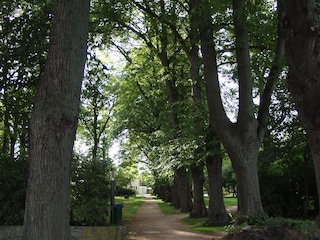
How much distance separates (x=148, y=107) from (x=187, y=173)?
18.7 ft

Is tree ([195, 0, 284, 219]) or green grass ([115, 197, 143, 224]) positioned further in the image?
green grass ([115, 197, 143, 224])

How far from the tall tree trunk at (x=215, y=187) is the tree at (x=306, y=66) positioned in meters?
9.48

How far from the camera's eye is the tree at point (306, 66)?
22.0 ft

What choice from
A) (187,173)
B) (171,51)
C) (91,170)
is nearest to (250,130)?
(91,170)

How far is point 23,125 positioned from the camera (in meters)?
14.2

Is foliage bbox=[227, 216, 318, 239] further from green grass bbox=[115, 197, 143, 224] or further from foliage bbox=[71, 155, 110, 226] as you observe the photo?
green grass bbox=[115, 197, 143, 224]

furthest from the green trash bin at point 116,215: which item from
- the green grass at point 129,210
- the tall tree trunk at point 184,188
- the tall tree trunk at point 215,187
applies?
the tall tree trunk at point 184,188

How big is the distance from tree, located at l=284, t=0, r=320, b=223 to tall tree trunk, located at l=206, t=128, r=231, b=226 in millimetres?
9484

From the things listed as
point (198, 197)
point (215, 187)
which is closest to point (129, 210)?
point (198, 197)

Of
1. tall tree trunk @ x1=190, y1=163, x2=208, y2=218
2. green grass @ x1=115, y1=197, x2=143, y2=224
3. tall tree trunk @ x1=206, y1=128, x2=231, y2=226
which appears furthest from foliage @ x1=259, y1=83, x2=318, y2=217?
green grass @ x1=115, y1=197, x2=143, y2=224

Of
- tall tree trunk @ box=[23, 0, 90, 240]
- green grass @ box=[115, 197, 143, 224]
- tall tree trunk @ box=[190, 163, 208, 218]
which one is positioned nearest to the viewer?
tall tree trunk @ box=[23, 0, 90, 240]

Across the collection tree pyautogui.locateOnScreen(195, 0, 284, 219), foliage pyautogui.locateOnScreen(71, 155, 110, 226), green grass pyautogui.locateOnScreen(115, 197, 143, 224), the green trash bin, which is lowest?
green grass pyautogui.locateOnScreen(115, 197, 143, 224)

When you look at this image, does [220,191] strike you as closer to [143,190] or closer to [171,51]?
[171,51]

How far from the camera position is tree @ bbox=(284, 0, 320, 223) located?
22.0ft
